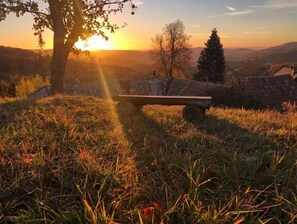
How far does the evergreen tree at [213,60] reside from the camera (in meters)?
49.2

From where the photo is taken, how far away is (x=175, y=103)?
287 inches

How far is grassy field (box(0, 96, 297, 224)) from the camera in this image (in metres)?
2.94

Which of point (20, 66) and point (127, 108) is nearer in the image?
point (127, 108)

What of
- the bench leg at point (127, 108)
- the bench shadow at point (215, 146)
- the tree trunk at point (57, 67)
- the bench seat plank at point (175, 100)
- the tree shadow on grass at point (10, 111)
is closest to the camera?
the bench shadow at point (215, 146)

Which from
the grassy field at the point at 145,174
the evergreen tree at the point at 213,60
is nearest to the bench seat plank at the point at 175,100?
the grassy field at the point at 145,174

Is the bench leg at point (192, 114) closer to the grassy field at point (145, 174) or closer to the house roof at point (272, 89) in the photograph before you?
the grassy field at point (145, 174)

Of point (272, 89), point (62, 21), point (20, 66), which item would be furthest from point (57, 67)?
point (20, 66)

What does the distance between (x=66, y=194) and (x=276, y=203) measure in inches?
86.8

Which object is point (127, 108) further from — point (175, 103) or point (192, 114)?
point (192, 114)

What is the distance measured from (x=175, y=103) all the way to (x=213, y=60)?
44003mm

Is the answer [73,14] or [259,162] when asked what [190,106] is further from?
[73,14]

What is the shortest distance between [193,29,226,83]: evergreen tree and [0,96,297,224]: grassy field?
146 feet

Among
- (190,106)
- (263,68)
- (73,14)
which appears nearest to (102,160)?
(190,106)

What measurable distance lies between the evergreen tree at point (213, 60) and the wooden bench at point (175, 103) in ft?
140
